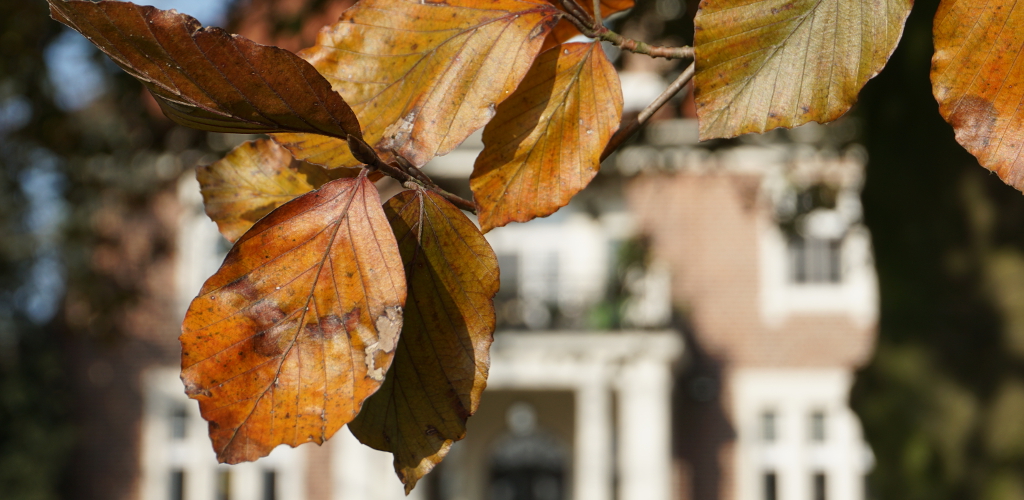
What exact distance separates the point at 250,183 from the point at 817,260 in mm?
10745

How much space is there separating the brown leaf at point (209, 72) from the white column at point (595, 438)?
34.4 feet

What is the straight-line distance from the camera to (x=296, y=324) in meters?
0.37

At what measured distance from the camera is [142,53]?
0.34 metres

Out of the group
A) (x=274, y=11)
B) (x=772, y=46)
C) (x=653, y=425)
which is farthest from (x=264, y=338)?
(x=653, y=425)

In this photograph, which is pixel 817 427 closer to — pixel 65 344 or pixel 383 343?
pixel 65 344

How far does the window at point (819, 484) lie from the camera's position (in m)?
10.4

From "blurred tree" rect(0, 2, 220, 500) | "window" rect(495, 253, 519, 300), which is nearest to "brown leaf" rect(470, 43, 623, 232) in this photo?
"blurred tree" rect(0, 2, 220, 500)

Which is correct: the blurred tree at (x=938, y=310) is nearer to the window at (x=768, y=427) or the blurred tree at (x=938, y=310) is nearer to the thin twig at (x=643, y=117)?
the thin twig at (x=643, y=117)

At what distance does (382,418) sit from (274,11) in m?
4.52

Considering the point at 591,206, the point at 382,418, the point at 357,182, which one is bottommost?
the point at 382,418

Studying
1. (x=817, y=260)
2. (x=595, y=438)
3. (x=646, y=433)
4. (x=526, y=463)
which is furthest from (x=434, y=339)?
(x=526, y=463)

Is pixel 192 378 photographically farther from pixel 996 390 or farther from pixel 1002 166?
pixel 996 390

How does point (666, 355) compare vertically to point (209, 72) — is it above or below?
above

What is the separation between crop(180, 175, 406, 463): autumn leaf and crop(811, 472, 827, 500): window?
36.4ft
